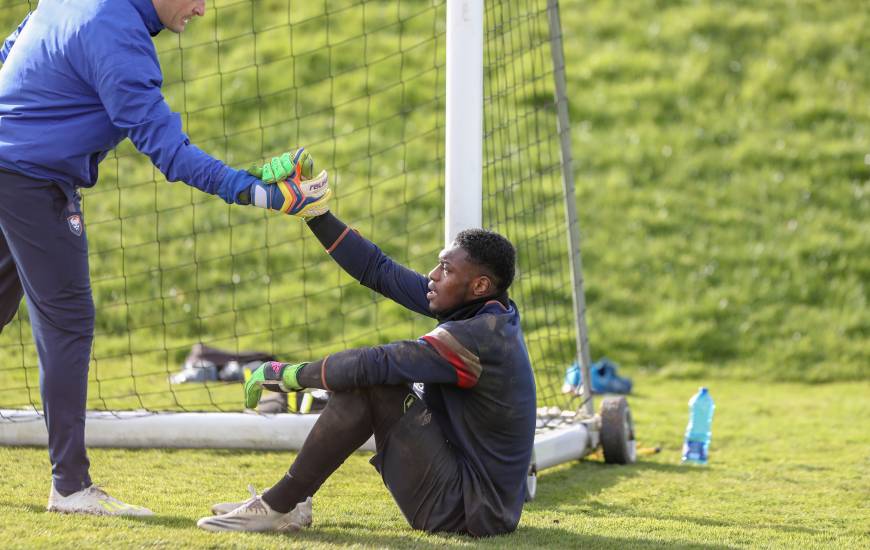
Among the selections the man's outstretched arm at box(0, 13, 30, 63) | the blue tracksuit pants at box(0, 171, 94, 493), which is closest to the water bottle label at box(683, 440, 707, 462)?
the blue tracksuit pants at box(0, 171, 94, 493)

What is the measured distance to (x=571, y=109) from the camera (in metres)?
11.5

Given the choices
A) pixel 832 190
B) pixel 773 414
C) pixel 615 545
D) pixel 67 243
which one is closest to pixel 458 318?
pixel 615 545

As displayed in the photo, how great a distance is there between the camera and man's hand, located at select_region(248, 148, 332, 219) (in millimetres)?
3635

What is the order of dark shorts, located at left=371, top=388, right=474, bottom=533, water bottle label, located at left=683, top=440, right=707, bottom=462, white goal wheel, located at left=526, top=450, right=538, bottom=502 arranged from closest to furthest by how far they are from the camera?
dark shorts, located at left=371, top=388, right=474, bottom=533, white goal wheel, located at left=526, top=450, right=538, bottom=502, water bottle label, located at left=683, top=440, right=707, bottom=462

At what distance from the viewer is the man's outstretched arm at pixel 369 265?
159 inches

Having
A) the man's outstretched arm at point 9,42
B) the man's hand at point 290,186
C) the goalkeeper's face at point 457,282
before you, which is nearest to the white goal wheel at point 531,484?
the goalkeeper's face at point 457,282

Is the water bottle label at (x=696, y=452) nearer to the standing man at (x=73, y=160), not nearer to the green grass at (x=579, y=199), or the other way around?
the green grass at (x=579, y=199)

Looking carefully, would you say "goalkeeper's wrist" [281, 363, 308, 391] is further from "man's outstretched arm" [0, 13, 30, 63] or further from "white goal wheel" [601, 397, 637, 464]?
"white goal wheel" [601, 397, 637, 464]

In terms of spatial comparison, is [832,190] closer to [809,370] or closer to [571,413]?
[809,370]

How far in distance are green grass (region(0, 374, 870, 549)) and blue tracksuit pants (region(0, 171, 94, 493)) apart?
25cm

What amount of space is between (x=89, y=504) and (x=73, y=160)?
108 cm

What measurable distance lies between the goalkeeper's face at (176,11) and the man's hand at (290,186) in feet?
1.75

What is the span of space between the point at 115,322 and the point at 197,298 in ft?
2.14

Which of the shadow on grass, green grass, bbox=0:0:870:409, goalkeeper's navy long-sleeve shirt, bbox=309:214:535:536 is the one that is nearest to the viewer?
goalkeeper's navy long-sleeve shirt, bbox=309:214:535:536
